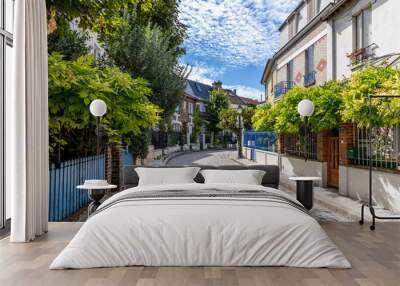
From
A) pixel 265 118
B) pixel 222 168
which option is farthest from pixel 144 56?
pixel 222 168

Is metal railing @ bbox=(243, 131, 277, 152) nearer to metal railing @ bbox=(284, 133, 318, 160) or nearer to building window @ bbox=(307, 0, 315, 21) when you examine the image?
metal railing @ bbox=(284, 133, 318, 160)

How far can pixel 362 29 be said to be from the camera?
10.7 m

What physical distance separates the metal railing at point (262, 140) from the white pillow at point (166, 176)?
10.3 m

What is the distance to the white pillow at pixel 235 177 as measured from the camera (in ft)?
18.7

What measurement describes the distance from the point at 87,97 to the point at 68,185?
166cm

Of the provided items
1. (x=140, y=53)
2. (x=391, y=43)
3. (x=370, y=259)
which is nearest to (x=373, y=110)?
(x=391, y=43)

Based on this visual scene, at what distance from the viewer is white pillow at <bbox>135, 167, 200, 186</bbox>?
5.74 metres

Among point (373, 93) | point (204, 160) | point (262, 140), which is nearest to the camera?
point (373, 93)

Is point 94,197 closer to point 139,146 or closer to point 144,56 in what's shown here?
point 139,146

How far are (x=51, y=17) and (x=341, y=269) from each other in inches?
201

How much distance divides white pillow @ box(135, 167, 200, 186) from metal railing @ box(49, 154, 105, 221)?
62.6 inches

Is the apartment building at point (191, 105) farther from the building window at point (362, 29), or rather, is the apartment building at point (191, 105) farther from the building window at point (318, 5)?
the building window at point (362, 29)

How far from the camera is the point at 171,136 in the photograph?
82.7 feet

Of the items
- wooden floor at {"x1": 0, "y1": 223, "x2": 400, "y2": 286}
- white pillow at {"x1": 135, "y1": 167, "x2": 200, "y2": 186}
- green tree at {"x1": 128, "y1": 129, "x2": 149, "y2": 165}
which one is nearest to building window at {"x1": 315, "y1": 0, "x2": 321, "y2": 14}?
green tree at {"x1": 128, "y1": 129, "x2": 149, "y2": 165}
